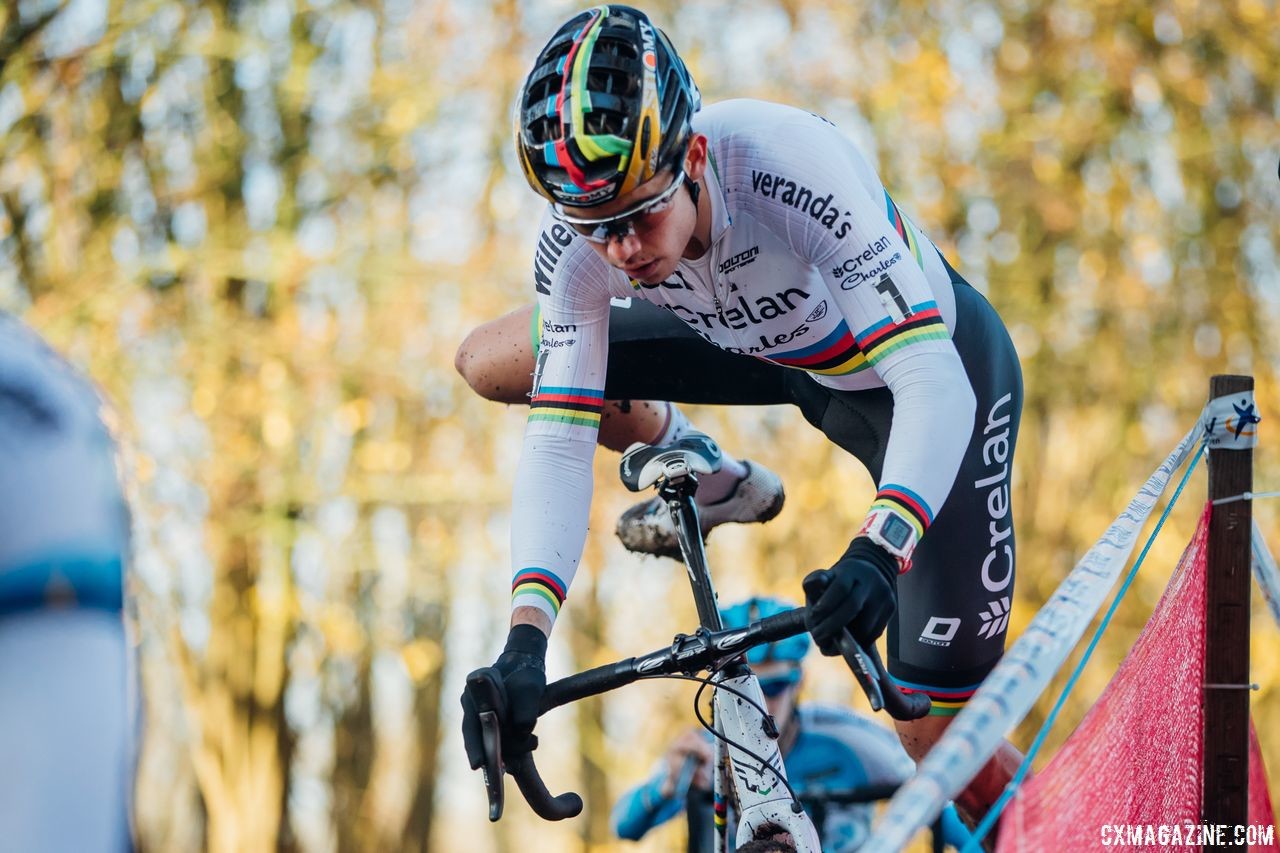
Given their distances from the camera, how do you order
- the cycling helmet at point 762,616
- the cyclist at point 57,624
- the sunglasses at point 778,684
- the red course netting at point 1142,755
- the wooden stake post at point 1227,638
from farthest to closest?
the sunglasses at point 778,684 → the cycling helmet at point 762,616 → the wooden stake post at point 1227,638 → the red course netting at point 1142,755 → the cyclist at point 57,624

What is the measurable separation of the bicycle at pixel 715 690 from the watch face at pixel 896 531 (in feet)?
0.83

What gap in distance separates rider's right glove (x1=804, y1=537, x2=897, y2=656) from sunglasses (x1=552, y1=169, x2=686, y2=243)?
807 mm

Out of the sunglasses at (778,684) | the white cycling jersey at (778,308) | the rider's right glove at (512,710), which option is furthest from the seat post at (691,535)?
the sunglasses at (778,684)

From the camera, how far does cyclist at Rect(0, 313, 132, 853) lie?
1.18 meters

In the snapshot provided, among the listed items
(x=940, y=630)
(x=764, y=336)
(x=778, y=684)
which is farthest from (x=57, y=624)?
(x=778, y=684)

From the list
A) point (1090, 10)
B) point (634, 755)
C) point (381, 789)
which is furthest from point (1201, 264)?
point (381, 789)

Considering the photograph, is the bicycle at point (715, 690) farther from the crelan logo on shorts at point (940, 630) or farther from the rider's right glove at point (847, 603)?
the crelan logo on shorts at point (940, 630)

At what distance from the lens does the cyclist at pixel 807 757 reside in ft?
17.7

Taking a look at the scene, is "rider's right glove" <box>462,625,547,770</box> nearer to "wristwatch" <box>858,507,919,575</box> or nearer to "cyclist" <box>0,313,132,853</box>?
"wristwatch" <box>858,507,919,575</box>

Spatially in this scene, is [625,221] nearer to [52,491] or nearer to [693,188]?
[693,188]

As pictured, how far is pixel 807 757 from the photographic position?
5660 mm

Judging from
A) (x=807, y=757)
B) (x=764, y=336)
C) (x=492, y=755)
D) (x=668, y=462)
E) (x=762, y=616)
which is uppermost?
(x=764, y=336)

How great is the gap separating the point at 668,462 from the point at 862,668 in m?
1.08

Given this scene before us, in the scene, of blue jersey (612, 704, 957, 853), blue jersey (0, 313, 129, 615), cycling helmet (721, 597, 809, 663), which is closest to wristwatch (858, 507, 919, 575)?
blue jersey (0, 313, 129, 615)
